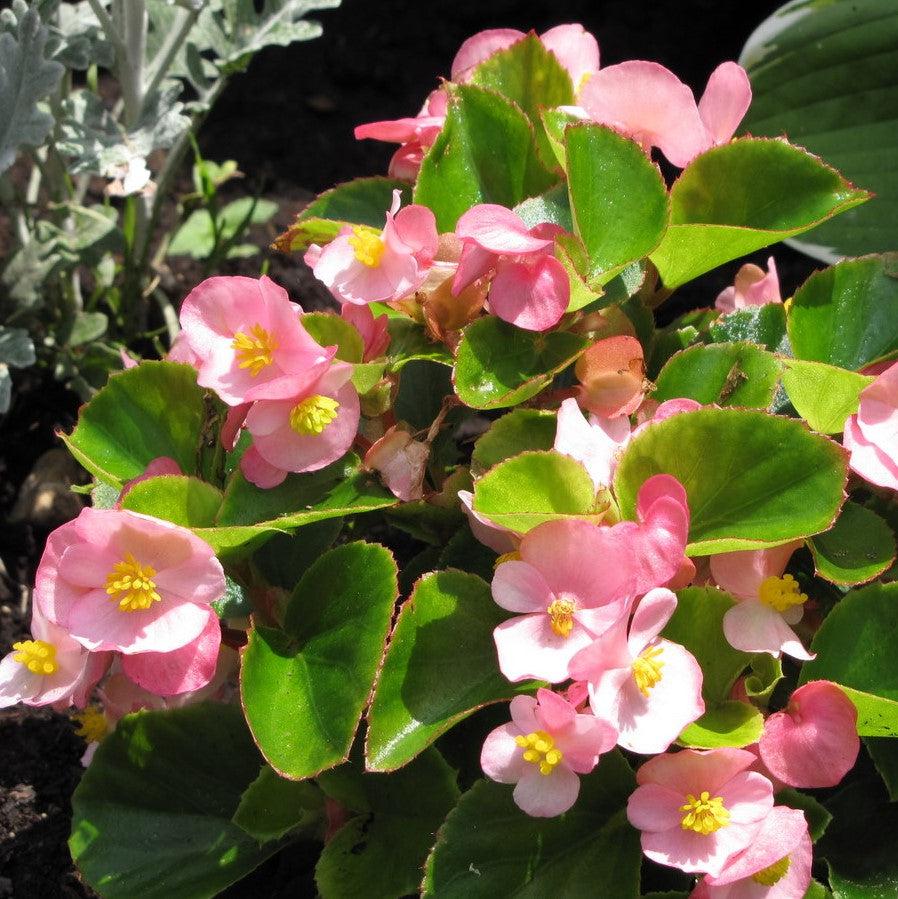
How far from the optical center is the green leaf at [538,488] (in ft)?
2.09

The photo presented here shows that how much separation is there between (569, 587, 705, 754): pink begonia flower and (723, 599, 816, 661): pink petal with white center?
52 millimetres

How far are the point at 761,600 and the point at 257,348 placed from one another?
1.11 feet

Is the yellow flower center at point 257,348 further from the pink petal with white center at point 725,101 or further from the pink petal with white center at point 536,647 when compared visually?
the pink petal with white center at point 725,101

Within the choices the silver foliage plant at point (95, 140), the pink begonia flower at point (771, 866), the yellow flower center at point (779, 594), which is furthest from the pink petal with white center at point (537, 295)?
the silver foliage plant at point (95, 140)

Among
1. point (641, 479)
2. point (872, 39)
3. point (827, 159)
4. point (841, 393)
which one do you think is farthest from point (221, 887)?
point (872, 39)

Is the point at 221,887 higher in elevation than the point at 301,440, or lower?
lower

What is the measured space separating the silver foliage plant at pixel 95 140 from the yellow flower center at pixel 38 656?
55 centimetres

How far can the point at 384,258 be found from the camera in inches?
28.0

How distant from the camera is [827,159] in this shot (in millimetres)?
1443

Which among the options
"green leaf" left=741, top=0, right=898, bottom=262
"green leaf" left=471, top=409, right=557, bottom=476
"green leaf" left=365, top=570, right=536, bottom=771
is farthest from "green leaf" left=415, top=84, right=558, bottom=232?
"green leaf" left=741, top=0, right=898, bottom=262

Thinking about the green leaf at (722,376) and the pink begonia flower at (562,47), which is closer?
the green leaf at (722,376)

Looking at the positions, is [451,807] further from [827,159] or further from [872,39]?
[872,39]

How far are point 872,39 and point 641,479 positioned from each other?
3.37 feet

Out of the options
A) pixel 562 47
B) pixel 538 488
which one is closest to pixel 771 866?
pixel 538 488
